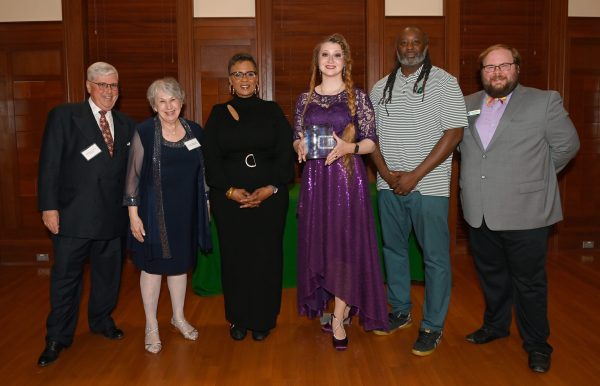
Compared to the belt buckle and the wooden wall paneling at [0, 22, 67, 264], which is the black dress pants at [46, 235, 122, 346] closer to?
the belt buckle

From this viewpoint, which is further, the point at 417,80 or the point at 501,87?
→ the point at 417,80

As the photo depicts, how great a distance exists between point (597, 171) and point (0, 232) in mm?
6254

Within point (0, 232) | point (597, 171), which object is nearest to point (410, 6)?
point (597, 171)

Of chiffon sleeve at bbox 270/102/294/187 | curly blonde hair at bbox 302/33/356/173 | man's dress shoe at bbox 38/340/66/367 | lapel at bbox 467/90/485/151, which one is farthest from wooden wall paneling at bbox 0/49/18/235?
lapel at bbox 467/90/485/151

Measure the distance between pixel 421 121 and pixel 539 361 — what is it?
1.44 m

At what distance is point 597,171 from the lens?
5.91 metres

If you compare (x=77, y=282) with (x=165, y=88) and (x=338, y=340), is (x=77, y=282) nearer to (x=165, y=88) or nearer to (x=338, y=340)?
(x=165, y=88)

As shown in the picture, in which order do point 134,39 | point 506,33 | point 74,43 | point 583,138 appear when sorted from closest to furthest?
1. point 74,43
2. point 134,39
3. point 506,33
4. point 583,138

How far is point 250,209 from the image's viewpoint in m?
3.31

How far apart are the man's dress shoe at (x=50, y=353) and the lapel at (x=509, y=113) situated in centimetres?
269

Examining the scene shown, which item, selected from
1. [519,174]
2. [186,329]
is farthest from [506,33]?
[186,329]

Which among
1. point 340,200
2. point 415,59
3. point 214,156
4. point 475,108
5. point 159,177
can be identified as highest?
point 415,59

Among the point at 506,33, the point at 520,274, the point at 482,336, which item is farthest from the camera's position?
the point at 506,33

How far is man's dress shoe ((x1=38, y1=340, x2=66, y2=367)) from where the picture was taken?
122 inches
